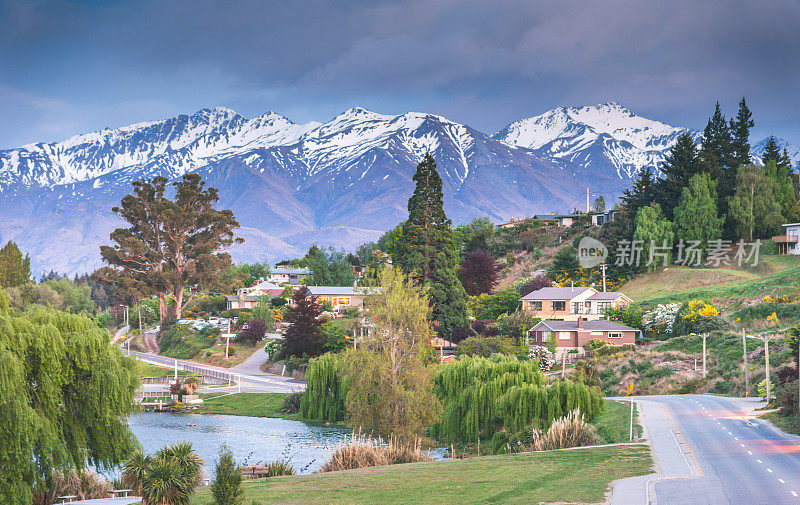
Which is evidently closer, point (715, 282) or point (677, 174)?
point (715, 282)

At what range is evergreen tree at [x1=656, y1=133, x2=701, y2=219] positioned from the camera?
4702 inches

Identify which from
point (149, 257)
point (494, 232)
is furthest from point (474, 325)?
point (494, 232)

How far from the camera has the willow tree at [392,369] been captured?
137ft

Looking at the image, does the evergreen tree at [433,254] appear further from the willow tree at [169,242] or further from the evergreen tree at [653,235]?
the willow tree at [169,242]

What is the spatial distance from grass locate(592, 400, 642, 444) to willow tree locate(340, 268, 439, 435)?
9.11m

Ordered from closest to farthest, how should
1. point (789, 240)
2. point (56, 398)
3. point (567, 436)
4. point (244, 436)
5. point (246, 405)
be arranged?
point (56, 398), point (567, 436), point (244, 436), point (246, 405), point (789, 240)

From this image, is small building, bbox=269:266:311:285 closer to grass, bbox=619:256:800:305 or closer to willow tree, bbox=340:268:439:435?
grass, bbox=619:256:800:305

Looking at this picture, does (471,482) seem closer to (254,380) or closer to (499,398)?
(499,398)

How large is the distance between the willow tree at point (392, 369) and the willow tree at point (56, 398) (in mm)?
13665

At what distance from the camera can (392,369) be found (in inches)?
1661

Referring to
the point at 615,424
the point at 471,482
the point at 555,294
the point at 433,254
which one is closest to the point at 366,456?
the point at 471,482

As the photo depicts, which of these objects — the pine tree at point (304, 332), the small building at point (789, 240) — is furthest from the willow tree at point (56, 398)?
the small building at point (789, 240)

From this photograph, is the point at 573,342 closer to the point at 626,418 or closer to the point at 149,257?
the point at 626,418

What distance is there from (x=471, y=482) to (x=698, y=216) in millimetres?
93105
